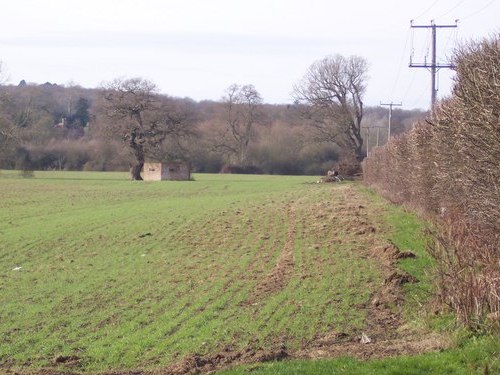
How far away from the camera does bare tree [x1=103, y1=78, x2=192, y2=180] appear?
8225cm

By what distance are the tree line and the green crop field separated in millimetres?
51401

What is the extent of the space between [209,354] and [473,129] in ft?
16.6

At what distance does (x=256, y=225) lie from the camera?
87.5ft

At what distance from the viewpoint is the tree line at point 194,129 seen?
83125mm

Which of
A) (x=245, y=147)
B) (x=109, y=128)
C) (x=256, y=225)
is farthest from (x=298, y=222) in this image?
(x=245, y=147)

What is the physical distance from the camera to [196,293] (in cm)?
1438

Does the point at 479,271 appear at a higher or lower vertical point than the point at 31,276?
higher

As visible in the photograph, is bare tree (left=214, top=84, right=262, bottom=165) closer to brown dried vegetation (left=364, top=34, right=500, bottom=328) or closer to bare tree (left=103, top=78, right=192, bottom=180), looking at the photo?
bare tree (left=103, top=78, right=192, bottom=180)

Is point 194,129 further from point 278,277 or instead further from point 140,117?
point 278,277

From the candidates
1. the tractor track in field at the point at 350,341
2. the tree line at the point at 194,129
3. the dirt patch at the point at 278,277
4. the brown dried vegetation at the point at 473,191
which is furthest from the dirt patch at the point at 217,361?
the tree line at the point at 194,129

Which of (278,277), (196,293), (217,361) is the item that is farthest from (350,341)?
(278,277)

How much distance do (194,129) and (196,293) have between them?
71758 mm

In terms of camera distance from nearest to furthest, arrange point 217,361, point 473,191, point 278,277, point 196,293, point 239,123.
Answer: point 217,361 < point 473,191 < point 196,293 < point 278,277 < point 239,123

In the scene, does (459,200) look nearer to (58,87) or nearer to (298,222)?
(298,222)
